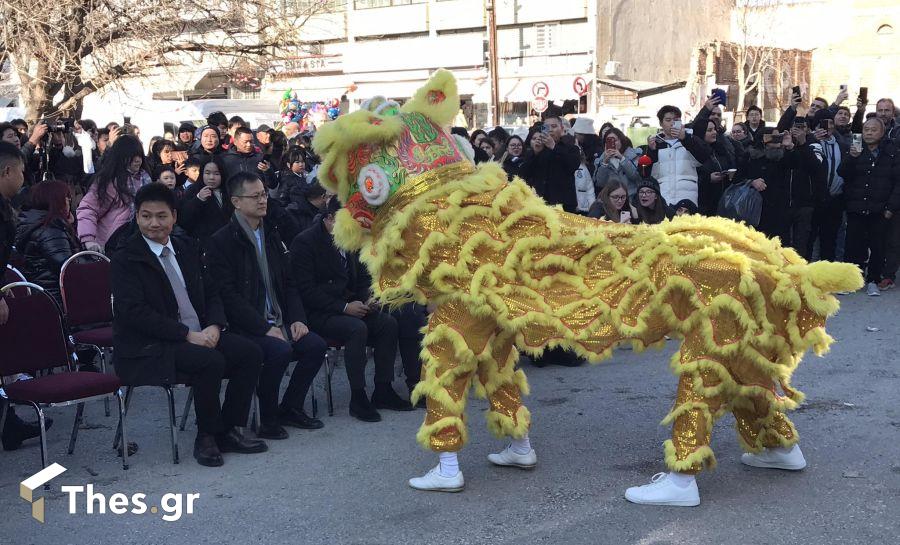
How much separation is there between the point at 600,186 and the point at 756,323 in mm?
5792

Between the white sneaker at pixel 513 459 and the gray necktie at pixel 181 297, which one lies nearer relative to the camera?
the white sneaker at pixel 513 459

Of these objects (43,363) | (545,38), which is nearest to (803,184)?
(43,363)

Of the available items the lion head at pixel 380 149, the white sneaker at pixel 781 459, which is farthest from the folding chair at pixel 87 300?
the white sneaker at pixel 781 459

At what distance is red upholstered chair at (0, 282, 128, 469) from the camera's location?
484 cm

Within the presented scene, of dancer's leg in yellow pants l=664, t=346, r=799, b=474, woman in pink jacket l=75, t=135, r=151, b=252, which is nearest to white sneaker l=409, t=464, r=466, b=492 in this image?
dancer's leg in yellow pants l=664, t=346, r=799, b=474

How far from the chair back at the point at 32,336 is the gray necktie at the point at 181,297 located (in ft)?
2.19

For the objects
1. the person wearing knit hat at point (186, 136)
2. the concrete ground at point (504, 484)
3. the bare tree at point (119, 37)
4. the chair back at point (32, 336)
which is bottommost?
the concrete ground at point (504, 484)

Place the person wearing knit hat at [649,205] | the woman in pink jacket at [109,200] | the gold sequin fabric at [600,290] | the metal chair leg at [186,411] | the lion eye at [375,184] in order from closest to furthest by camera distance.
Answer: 1. the gold sequin fabric at [600,290]
2. the lion eye at [375,184]
3. the metal chair leg at [186,411]
4. the woman in pink jacket at [109,200]
5. the person wearing knit hat at [649,205]

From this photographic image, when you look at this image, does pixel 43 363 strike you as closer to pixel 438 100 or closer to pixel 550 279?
pixel 438 100

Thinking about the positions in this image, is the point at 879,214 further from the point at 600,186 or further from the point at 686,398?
the point at 686,398

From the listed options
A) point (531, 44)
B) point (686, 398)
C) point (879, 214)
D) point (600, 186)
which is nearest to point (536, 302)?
point (686, 398)

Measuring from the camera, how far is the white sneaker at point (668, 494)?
14.2 feet

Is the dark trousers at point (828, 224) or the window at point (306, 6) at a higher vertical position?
the window at point (306, 6)

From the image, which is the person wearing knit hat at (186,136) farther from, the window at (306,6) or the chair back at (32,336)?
the chair back at (32,336)
